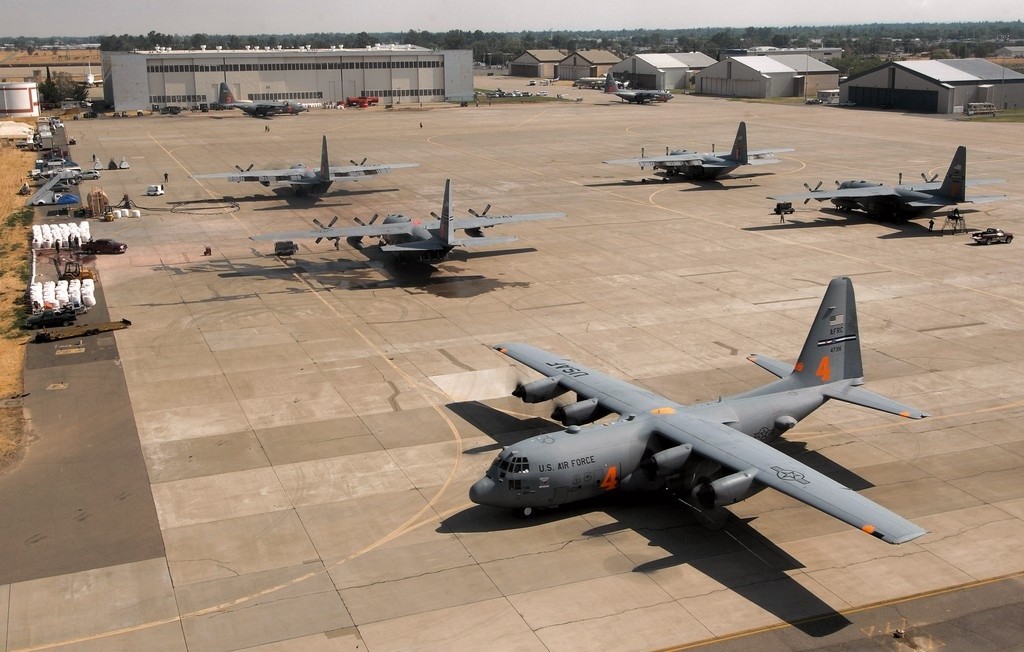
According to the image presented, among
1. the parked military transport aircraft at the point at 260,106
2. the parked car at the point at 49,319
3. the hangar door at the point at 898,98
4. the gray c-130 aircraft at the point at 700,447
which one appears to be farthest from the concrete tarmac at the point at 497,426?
the parked military transport aircraft at the point at 260,106

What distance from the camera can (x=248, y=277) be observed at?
63.5 metres

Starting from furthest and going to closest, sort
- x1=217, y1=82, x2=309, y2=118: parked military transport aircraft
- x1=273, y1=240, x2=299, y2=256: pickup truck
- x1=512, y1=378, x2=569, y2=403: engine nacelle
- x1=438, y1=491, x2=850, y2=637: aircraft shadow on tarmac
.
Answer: x1=217, y1=82, x2=309, y2=118: parked military transport aircraft
x1=273, y1=240, x2=299, y2=256: pickup truck
x1=512, y1=378, x2=569, y2=403: engine nacelle
x1=438, y1=491, x2=850, y2=637: aircraft shadow on tarmac

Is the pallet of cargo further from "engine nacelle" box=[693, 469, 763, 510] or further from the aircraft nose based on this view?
"engine nacelle" box=[693, 469, 763, 510]

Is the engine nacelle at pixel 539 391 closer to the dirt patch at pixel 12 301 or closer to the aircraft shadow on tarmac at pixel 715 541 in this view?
the aircraft shadow on tarmac at pixel 715 541

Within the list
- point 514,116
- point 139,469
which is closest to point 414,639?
point 139,469

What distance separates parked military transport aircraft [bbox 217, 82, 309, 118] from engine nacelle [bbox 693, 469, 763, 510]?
158m

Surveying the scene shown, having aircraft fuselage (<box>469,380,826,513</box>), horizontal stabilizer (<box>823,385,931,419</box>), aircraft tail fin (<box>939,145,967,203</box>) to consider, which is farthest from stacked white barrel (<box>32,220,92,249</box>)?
aircraft tail fin (<box>939,145,967,203</box>)

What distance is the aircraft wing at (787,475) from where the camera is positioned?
26.5 m

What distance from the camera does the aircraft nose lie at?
30938mm

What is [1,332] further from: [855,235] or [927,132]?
[927,132]

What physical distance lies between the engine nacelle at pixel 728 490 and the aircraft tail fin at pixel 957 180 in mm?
→ 52794

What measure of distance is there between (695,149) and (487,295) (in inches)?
2752

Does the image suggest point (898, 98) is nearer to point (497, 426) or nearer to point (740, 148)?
point (740, 148)

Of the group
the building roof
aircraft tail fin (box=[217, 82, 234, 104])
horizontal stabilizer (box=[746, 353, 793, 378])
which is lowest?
horizontal stabilizer (box=[746, 353, 793, 378])
